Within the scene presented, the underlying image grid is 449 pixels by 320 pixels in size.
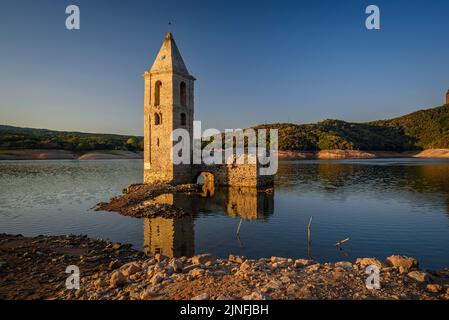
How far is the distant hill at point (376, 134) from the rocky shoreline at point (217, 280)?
97385 mm

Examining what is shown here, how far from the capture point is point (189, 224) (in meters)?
17.6

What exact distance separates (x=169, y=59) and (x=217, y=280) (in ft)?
84.0

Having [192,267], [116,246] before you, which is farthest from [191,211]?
[192,267]

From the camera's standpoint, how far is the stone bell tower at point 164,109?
2898 centimetres

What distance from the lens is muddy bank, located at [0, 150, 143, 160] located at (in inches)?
3354

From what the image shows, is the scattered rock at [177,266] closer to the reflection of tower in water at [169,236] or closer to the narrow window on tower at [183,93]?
the reflection of tower in water at [169,236]

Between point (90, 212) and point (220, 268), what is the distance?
50.3 ft

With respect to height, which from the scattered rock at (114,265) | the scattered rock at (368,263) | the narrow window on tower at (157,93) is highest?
the narrow window on tower at (157,93)

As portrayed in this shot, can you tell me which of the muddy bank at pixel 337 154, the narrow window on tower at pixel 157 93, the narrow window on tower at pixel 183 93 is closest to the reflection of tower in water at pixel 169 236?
the narrow window on tower at pixel 183 93

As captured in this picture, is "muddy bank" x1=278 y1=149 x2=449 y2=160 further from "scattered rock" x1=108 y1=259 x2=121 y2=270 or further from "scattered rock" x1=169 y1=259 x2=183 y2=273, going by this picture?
"scattered rock" x1=169 y1=259 x2=183 y2=273

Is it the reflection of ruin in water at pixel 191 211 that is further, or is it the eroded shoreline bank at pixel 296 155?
the eroded shoreline bank at pixel 296 155

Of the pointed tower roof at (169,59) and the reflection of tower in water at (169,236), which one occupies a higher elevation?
the pointed tower roof at (169,59)

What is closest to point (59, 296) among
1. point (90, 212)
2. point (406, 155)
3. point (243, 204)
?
point (90, 212)
